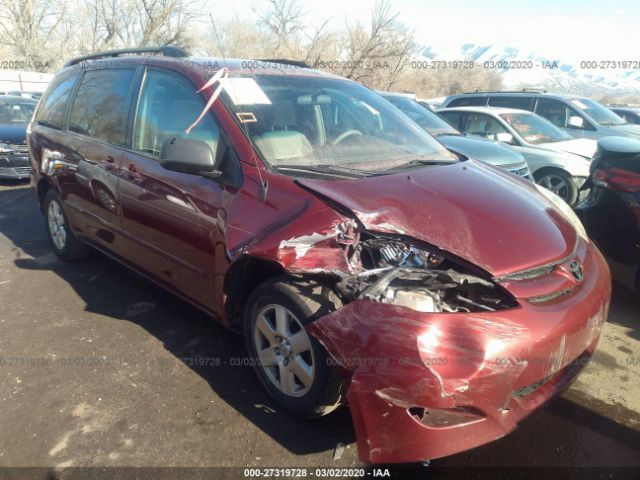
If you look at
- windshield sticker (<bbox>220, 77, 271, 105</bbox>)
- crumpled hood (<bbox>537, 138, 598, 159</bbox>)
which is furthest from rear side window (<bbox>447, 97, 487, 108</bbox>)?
windshield sticker (<bbox>220, 77, 271, 105</bbox>)

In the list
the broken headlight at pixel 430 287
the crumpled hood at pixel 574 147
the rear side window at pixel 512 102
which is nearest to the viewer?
the broken headlight at pixel 430 287

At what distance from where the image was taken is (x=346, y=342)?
1995 millimetres

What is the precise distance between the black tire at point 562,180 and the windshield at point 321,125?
169 inches

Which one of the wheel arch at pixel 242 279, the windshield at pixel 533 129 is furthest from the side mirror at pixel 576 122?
the wheel arch at pixel 242 279

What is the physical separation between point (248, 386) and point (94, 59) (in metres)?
3.38

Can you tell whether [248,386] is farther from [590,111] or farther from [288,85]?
[590,111]

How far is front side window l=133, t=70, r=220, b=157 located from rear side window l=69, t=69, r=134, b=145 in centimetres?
22

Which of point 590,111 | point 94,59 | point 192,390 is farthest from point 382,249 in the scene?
point 590,111

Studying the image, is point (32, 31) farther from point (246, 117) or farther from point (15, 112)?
point (246, 117)

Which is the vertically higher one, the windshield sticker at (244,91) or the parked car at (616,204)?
the windshield sticker at (244,91)

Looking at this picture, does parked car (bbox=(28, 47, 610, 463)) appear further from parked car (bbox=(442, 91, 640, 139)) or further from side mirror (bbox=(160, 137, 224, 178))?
parked car (bbox=(442, 91, 640, 139))

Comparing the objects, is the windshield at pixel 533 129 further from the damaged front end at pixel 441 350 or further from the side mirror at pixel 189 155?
the side mirror at pixel 189 155

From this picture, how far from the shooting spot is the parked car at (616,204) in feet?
11.9

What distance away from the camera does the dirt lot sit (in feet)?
7.63
